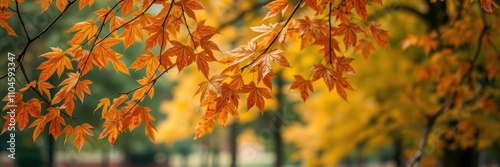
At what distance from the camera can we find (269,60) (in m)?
2.52

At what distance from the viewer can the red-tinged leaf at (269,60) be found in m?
2.49

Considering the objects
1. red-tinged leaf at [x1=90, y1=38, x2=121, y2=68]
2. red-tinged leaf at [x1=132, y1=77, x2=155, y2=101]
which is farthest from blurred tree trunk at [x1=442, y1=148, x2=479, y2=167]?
red-tinged leaf at [x1=90, y1=38, x2=121, y2=68]

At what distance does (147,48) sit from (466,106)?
6.81 meters

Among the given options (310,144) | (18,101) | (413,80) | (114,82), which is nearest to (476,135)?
(413,80)

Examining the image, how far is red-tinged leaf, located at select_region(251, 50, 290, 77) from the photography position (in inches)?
98.2

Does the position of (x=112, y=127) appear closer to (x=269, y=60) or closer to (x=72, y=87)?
(x=72, y=87)

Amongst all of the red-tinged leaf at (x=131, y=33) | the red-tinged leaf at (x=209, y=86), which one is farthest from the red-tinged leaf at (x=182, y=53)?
the red-tinged leaf at (x=131, y=33)

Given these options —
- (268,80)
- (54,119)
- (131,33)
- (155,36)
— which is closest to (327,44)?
(268,80)

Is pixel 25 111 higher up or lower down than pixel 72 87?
lower down

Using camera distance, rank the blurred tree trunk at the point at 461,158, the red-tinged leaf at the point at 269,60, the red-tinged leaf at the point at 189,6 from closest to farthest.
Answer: the red-tinged leaf at the point at 269,60 < the red-tinged leaf at the point at 189,6 < the blurred tree trunk at the point at 461,158

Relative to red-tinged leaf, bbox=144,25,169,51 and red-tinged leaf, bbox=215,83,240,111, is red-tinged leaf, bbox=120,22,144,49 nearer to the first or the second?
red-tinged leaf, bbox=144,25,169,51

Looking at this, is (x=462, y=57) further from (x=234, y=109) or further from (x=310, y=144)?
(x=234, y=109)

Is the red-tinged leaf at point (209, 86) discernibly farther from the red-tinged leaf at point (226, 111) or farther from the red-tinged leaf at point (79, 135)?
the red-tinged leaf at point (79, 135)

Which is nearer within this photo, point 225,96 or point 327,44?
point 225,96
